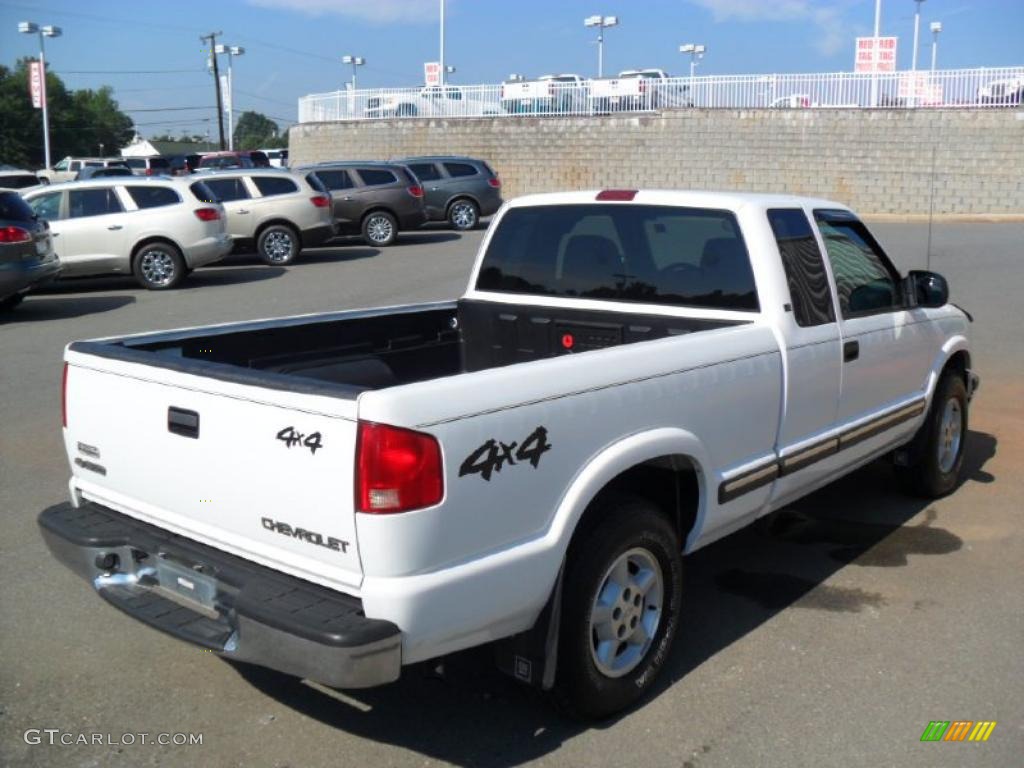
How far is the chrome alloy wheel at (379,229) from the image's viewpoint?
22.3 metres

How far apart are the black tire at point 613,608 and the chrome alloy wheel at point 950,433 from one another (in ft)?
9.42

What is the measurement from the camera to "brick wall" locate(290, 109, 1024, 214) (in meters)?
29.8

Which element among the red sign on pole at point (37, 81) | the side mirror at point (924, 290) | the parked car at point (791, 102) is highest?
the red sign on pole at point (37, 81)

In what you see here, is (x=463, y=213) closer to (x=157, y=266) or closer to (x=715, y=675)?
(x=157, y=266)

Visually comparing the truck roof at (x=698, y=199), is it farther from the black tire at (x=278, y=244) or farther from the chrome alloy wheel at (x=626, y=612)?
the black tire at (x=278, y=244)

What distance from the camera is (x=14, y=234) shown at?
12.8 metres

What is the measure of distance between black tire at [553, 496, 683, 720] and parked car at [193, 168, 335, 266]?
53.4ft

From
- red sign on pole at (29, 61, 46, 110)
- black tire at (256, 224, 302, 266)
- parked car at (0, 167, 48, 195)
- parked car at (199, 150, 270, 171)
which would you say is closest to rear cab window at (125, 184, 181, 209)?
black tire at (256, 224, 302, 266)

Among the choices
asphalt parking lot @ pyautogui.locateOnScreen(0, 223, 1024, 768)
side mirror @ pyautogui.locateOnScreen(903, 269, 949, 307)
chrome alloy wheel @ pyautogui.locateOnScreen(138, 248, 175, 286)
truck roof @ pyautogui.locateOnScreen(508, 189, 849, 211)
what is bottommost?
asphalt parking lot @ pyautogui.locateOnScreen(0, 223, 1024, 768)

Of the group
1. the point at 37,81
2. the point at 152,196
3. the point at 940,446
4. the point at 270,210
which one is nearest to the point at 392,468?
the point at 940,446

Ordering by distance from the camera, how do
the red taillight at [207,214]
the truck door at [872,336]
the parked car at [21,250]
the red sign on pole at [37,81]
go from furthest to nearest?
1. the red sign on pole at [37,81]
2. the red taillight at [207,214]
3. the parked car at [21,250]
4. the truck door at [872,336]

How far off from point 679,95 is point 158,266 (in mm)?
22558

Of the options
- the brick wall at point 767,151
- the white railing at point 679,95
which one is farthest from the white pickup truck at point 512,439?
the white railing at point 679,95

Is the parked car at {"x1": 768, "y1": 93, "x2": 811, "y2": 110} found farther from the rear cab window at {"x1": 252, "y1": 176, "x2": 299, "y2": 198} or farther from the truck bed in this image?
the truck bed
